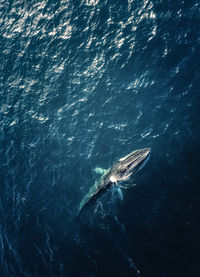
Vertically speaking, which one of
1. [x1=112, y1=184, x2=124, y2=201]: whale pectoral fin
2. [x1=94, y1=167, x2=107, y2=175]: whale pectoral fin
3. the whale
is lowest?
[x1=112, y1=184, x2=124, y2=201]: whale pectoral fin

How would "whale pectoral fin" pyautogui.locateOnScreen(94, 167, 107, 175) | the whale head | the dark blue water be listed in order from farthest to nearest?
"whale pectoral fin" pyautogui.locateOnScreen(94, 167, 107, 175), the dark blue water, the whale head

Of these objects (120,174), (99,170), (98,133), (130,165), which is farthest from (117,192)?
(98,133)

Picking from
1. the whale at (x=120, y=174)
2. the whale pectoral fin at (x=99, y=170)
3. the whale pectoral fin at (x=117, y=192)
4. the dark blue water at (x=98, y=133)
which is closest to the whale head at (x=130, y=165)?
the whale at (x=120, y=174)

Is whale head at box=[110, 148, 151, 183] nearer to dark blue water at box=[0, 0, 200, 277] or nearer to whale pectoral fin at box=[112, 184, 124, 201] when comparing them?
whale pectoral fin at box=[112, 184, 124, 201]

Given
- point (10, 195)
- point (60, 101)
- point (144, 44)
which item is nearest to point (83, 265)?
point (10, 195)

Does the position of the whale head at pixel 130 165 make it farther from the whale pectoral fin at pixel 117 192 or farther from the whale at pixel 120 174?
the whale pectoral fin at pixel 117 192


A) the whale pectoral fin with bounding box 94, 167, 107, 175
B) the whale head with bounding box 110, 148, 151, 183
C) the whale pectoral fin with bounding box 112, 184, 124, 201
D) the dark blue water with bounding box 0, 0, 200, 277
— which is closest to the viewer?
the whale head with bounding box 110, 148, 151, 183

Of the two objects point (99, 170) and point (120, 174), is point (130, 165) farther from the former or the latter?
point (99, 170)

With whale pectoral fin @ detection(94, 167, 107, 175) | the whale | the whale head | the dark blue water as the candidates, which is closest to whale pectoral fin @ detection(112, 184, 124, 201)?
the whale

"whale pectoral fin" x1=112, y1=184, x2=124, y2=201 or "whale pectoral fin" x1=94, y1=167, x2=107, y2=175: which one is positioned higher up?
"whale pectoral fin" x1=94, y1=167, x2=107, y2=175
